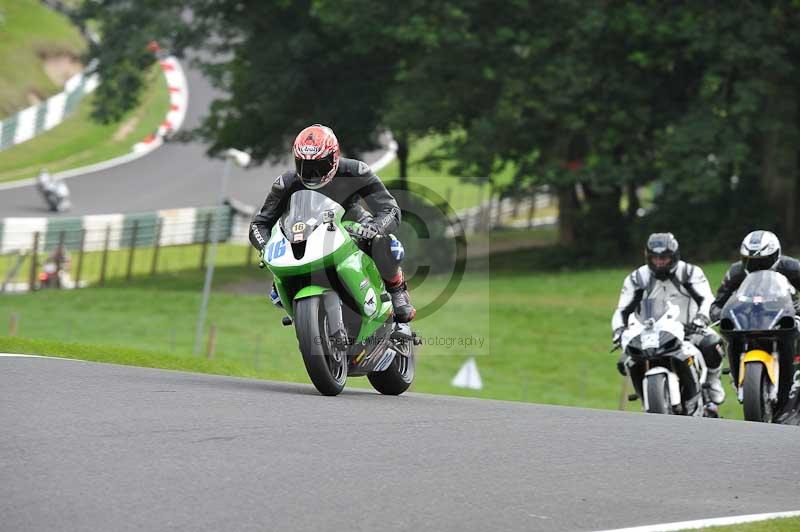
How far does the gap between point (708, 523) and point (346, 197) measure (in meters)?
5.13

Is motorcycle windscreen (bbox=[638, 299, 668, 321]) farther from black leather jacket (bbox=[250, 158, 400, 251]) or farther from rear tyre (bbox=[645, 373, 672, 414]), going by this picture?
black leather jacket (bbox=[250, 158, 400, 251])

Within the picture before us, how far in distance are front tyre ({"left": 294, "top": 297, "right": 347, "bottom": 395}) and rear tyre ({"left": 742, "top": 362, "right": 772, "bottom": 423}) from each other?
411cm

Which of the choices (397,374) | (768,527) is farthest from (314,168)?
(768,527)

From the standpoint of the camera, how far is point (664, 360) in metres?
14.6

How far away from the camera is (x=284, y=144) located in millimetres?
45062

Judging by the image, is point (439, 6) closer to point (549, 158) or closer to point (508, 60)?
point (508, 60)

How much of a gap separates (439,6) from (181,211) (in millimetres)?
16096

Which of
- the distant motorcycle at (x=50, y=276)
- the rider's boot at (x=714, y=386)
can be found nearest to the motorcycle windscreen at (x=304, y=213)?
the rider's boot at (x=714, y=386)

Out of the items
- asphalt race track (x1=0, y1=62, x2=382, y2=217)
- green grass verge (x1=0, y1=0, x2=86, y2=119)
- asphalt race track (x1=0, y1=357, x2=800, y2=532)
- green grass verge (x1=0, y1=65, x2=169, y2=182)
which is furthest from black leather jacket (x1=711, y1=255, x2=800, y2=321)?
green grass verge (x1=0, y1=0, x2=86, y2=119)

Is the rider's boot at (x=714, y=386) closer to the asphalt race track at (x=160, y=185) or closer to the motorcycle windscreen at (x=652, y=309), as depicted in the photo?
the motorcycle windscreen at (x=652, y=309)

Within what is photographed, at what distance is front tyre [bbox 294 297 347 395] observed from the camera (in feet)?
35.8

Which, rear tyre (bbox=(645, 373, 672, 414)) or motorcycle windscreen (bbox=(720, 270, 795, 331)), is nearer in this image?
motorcycle windscreen (bbox=(720, 270, 795, 331))

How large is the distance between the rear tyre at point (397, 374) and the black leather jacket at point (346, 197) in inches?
53.2

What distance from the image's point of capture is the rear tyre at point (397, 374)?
42.1 feet
